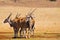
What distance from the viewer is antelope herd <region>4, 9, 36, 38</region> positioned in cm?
115

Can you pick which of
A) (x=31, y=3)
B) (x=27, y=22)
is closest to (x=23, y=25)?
(x=27, y=22)

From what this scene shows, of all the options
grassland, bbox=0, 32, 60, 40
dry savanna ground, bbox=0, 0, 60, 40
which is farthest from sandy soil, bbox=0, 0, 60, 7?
grassland, bbox=0, 32, 60, 40

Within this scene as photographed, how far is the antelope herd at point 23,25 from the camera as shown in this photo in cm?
115

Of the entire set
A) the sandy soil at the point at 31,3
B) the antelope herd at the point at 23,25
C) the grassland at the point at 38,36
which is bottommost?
the grassland at the point at 38,36

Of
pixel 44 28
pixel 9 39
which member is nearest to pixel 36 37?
pixel 44 28

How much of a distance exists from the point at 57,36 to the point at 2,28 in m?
0.39

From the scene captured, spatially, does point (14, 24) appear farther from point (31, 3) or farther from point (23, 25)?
point (31, 3)

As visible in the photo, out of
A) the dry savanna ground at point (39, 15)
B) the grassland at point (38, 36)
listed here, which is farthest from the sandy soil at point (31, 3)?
the grassland at point (38, 36)

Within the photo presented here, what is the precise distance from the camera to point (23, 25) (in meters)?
1.16

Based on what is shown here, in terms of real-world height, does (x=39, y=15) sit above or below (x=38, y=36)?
above

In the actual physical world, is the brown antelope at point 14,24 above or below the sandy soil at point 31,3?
below

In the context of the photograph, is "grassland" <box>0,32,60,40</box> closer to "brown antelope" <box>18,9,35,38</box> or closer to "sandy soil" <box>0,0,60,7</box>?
"brown antelope" <box>18,9,35,38</box>

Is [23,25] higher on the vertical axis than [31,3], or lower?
lower

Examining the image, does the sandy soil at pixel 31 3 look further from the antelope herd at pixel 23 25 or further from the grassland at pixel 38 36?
the grassland at pixel 38 36
